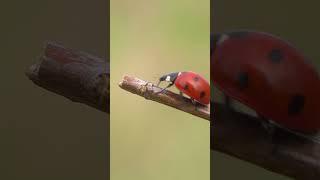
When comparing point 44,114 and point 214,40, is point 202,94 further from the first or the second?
point 44,114

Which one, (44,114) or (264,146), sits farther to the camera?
(44,114)

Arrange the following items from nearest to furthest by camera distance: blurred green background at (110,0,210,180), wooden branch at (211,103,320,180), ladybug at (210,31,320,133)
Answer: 1. wooden branch at (211,103,320,180)
2. ladybug at (210,31,320,133)
3. blurred green background at (110,0,210,180)

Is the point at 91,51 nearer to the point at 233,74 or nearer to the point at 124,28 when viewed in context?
the point at 124,28

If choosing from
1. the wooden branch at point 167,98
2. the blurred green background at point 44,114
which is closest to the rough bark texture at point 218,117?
the wooden branch at point 167,98

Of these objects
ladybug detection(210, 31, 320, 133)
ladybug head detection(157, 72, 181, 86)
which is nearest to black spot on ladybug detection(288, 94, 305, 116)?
ladybug detection(210, 31, 320, 133)

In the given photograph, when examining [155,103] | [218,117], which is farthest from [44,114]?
[218,117]

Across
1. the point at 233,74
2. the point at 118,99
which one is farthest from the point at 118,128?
the point at 233,74

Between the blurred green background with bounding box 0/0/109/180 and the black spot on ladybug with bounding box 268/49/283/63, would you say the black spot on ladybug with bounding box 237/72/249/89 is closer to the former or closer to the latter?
the black spot on ladybug with bounding box 268/49/283/63
